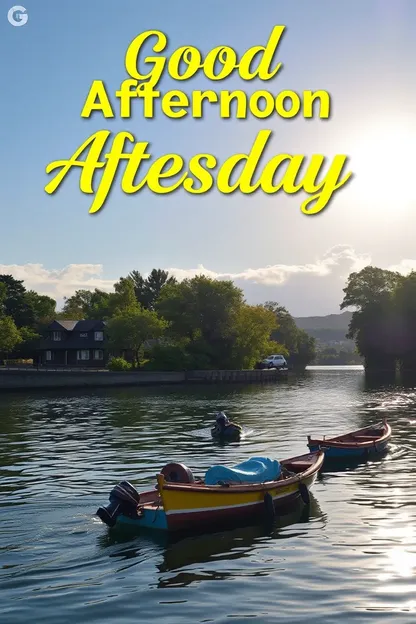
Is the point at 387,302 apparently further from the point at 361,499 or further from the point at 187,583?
the point at 187,583

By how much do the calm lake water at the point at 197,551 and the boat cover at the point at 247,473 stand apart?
5.04ft

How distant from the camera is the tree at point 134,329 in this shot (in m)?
120

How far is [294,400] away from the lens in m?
75.2

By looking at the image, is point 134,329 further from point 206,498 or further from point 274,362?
point 206,498

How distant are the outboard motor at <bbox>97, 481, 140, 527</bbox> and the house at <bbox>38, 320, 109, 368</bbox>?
113706 mm

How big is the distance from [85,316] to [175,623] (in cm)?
17728

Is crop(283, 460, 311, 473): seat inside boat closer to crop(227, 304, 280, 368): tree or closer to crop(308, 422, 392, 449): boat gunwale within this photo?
crop(308, 422, 392, 449): boat gunwale

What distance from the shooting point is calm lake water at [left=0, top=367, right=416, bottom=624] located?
14.8 metres

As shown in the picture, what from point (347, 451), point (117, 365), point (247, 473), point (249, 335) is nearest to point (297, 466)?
point (247, 473)

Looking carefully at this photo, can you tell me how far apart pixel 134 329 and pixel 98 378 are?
2257 cm

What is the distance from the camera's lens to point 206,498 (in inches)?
816

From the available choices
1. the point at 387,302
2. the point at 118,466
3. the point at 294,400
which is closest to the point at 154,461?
the point at 118,466

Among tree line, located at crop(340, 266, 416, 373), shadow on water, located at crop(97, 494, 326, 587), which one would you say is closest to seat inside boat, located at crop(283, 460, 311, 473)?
shadow on water, located at crop(97, 494, 326, 587)

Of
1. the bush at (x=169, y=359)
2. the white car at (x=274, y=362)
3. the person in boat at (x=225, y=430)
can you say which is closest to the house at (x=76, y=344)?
the bush at (x=169, y=359)
